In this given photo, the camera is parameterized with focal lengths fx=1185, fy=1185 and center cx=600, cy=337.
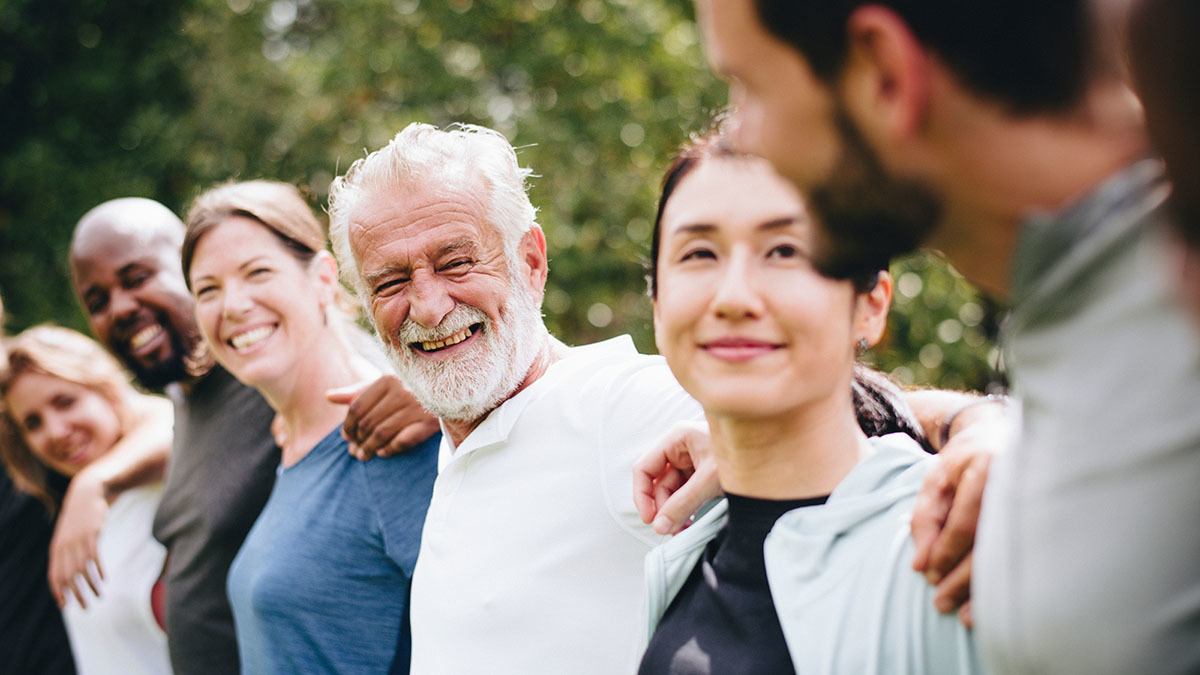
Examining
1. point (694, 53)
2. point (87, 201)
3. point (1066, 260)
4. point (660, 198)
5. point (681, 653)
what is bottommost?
point (681, 653)

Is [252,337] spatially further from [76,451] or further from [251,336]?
[76,451]

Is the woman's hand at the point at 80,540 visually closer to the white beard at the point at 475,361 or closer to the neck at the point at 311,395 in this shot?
the neck at the point at 311,395

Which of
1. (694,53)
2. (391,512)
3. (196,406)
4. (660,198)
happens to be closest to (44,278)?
(694,53)

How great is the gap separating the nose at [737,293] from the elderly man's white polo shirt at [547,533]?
2.22 ft

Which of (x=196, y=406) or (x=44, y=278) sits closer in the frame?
(x=196, y=406)

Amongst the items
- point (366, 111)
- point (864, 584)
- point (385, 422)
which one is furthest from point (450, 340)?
point (366, 111)

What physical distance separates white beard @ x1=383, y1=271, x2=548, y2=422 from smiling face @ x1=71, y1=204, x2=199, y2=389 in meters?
1.67

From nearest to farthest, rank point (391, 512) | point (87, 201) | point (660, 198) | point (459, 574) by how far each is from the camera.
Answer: point (660, 198), point (459, 574), point (391, 512), point (87, 201)

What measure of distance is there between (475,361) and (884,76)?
1.55m

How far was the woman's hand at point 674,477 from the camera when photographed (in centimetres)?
190

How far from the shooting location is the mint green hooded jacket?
138 centimetres

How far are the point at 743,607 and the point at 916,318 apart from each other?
5983 millimetres

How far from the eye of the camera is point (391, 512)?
8.80ft

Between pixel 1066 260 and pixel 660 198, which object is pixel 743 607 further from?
pixel 1066 260
